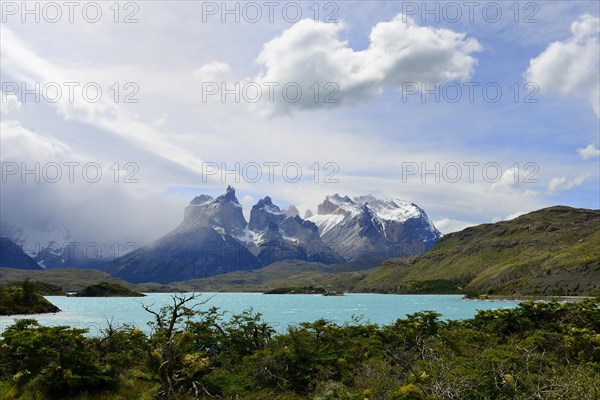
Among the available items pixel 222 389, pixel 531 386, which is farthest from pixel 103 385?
pixel 531 386

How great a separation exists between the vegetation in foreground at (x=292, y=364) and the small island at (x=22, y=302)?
108 m

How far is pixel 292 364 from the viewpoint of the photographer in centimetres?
2155

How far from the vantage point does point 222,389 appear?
64.4 ft

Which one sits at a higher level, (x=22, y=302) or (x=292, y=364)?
(x=292, y=364)

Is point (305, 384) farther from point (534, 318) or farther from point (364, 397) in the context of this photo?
point (534, 318)

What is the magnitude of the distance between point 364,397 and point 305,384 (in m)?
6.87

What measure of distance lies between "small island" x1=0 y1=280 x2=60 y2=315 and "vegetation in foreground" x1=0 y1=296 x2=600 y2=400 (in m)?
108

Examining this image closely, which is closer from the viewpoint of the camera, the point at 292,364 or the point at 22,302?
the point at 292,364

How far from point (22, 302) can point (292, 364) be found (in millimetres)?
129290

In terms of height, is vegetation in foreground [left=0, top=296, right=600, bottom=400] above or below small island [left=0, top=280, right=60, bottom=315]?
above

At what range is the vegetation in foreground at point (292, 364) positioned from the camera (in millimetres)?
15320

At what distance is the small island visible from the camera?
4503 inches

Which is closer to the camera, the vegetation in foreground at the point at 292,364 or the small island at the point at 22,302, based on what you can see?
the vegetation in foreground at the point at 292,364

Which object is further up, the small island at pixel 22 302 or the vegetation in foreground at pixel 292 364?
the vegetation in foreground at pixel 292 364
